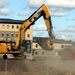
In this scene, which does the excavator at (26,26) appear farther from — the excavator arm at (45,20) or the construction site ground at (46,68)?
the construction site ground at (46,68)

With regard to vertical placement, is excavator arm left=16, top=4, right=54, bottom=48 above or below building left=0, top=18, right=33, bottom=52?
below

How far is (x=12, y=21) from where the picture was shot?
127625 mm

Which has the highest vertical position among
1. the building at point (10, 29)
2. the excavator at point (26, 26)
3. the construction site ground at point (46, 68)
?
the building at point (10, 29)

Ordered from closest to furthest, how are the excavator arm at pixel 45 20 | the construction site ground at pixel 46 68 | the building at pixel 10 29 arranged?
the construction site ground at pixel 46 68 < the excavator arm at pixel 45 20 < the building at pixel 10 29

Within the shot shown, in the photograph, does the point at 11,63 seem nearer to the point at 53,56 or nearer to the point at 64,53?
the point at 53,56

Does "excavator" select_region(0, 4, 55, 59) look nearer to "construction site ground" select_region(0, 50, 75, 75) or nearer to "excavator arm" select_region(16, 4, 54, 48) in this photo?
"excavator arm" select_region(16, 4, 54, 48)

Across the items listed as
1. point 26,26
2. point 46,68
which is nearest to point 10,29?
point 26,26

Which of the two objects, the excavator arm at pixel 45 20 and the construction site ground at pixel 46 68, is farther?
the excavator arm at pixel 45 20

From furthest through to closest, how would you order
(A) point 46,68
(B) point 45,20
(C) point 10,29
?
1. (C) point 10,29
2. (B) point 45,20
3. (A) point 46,68

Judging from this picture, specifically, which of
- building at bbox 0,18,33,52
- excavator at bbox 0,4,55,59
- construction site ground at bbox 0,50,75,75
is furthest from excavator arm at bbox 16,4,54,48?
building at bbox 0,18,33,52

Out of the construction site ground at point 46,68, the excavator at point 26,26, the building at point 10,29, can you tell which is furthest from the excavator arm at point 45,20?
the building at point 10,29

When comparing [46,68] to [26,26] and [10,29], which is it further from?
[10,29]

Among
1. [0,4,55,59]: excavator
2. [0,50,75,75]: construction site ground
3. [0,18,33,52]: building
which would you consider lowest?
[0,50,75,75]: construction site ground

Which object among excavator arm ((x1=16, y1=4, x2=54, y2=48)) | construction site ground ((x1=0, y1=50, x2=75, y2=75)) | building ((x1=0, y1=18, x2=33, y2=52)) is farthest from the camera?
building ((x1=0, y1=18, x2=33, y2=52))
